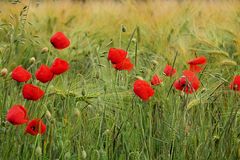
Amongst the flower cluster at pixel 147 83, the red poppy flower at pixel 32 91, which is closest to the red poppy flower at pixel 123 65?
the flower cluster at pixel 147 83

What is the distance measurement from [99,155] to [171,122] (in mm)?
364

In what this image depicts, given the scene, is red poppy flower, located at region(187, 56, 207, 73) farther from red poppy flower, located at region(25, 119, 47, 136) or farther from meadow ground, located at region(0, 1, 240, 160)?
red poppy flower, located at region(25, 119, 47, 136)

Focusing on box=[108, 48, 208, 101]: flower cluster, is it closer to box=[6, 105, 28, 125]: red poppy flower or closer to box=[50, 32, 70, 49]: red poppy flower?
box=[50, 32, 70, 49]: red poppy flower

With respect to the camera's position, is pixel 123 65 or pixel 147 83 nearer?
pixel 147 83

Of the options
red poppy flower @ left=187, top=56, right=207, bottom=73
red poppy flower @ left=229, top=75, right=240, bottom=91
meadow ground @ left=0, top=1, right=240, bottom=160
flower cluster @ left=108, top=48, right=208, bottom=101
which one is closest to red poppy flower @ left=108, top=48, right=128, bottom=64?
flower cluster @ left=108, top=48, right=208, bottom=101

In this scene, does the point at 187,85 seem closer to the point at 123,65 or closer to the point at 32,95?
the point at 123,65

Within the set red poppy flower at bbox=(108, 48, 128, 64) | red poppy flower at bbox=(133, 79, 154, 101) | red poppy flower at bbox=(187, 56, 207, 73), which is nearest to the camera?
red poppy flower at bbox=(133, 79, 154, 101)

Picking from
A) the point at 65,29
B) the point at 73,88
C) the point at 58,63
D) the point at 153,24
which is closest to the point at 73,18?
the point at 65,29

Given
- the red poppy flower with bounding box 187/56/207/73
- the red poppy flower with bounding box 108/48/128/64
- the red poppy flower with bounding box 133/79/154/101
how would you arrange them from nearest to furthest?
the red poppy flower with bounding box 133/79/154/101 < the red poppy flower with bounding box 108/48/128/64 < the red poppy flower with bounding box 187/56/207/73

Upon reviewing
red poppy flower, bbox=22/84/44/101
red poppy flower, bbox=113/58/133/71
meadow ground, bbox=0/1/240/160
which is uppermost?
red poppy flower, bbox=113/58/133/71

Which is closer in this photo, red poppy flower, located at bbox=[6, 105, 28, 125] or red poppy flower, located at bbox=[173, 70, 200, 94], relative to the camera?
red poppy flower, located at bbox=[6, 105, 28, 125]

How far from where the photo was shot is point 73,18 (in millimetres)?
3781

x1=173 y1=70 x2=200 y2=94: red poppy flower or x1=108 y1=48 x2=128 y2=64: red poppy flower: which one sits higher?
x1=108 y1=48 x2=128 y2=64: red poppy flower

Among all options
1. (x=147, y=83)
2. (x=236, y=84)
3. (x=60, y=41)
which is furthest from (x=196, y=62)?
(x=60, y=41)
